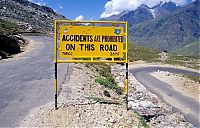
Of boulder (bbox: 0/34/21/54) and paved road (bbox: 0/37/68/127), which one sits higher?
boulder (bbox: 0/34/21/54)

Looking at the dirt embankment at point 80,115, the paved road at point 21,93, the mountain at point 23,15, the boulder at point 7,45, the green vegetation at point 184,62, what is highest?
the mountain at point 23,15

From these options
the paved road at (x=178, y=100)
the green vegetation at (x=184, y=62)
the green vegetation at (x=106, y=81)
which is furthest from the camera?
the green vegetation at (x=184, y=62)

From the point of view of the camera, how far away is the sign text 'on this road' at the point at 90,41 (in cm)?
1395

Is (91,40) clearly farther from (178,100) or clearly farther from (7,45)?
(178,100)

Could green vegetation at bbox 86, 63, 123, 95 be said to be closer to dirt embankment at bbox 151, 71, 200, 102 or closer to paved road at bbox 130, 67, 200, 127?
paved road at bbox 130, 67, 200, 127

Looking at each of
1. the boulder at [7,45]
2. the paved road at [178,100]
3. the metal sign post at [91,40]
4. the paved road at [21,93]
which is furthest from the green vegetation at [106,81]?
the boulder at [7,45]

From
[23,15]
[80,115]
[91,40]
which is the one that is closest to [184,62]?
[23,15]

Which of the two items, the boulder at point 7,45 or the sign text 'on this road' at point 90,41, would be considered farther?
the boulder at point 7,45

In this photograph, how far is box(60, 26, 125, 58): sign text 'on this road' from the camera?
14.0 meters

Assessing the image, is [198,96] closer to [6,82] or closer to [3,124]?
[6,82]

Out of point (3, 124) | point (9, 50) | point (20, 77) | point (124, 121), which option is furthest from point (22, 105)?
point (9, 50)

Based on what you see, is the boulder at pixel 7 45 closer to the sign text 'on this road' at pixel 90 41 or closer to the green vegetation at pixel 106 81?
the green vegetation at pixel 106 81

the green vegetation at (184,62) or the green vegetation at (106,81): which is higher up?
the green vegetation at (184,62)

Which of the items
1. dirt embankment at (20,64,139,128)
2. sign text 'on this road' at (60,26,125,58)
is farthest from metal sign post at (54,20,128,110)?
dirt embankment at (20,64,139,128)
